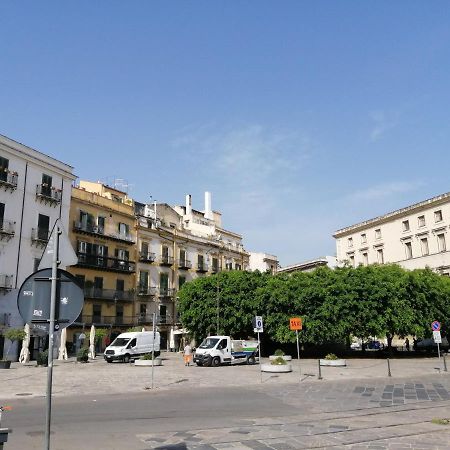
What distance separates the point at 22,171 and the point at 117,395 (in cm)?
2673

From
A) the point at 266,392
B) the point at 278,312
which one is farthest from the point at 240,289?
the point at 266,392

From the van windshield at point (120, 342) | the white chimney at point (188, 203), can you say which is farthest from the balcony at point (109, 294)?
the white chimney at point (188, 203)

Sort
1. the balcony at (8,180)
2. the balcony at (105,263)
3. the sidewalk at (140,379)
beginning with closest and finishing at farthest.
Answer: the sidewalk at (140,379)
the balcony at (8,180)
the balcony at (105,263)

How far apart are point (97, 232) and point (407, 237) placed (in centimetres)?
3804

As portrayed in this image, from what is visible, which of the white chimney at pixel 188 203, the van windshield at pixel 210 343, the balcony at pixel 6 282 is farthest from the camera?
the white chimney at pixel 188 203

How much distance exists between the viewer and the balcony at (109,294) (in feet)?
146

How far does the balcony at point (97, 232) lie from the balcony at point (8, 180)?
7.68 metres

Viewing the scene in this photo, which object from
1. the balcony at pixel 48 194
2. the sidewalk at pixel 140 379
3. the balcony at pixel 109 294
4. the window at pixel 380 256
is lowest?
the sidewalk at pixel 140 379

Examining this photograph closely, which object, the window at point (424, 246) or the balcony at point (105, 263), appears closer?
the balcony at point (105, 263)

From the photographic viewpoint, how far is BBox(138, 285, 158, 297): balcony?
5022 centimetres

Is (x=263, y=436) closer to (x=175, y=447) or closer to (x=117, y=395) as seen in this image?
(x=175, y=447)

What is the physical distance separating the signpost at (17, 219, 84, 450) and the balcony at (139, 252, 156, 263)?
151 feet

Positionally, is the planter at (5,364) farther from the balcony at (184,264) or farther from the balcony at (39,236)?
the balcony at (184,264)

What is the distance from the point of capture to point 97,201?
46.7 meters
